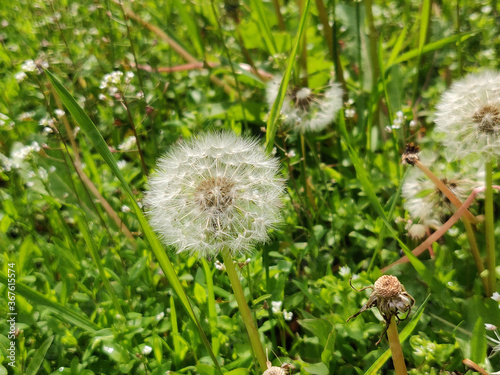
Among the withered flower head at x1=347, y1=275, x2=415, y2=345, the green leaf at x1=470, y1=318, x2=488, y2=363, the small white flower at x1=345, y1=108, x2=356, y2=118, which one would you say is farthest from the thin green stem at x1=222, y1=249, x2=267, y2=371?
the small white flower at x1=345, y1=108, x2=356, y2=118

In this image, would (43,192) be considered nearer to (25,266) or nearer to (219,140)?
(25,266)

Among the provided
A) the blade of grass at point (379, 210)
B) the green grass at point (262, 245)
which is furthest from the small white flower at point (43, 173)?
the blade of grass at point (379, 210)

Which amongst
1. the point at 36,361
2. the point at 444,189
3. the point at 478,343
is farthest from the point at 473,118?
the point at 36,361

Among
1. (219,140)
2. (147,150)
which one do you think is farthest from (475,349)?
(147,150)

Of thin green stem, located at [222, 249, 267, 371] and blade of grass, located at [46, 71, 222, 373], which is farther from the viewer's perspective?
thin green stem, located at [222, 249, 267, 371]

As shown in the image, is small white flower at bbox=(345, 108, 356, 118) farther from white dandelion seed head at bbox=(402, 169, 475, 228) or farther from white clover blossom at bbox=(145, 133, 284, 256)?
white clover blossom at bbox=(145, 133, 284, 256)

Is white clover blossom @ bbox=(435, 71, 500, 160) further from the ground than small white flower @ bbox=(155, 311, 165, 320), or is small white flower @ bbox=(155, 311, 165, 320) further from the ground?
white clover blossom @ bbox=(435, 71, 500, 160)

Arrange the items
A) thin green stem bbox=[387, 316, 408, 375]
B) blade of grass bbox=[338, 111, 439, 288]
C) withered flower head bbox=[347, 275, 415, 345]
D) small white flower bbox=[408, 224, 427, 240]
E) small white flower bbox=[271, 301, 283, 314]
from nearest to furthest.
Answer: withered flower head bbox=[347, 275, 415, 345] → thin green stem bbox=[387, 316, 408, 375] → blade of grass bbox=[338, 111, 439, 288] → small white flower bbox=[271, 301, 283, 314] → small white flower bbox=[408, 224, 427, 240]

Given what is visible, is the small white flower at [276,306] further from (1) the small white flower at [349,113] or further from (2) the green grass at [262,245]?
(1) the small white flower at [349,113]
